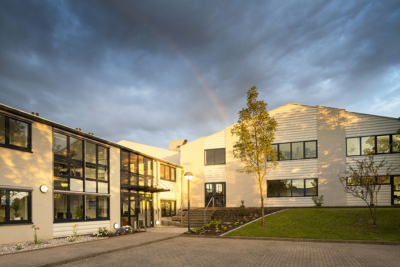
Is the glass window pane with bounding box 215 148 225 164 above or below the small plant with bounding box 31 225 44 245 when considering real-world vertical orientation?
above

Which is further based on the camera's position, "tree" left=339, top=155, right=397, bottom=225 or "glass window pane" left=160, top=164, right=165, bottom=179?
"glass window pane" left=160, top=164, right=165, bottom=179

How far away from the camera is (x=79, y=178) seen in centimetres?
1493

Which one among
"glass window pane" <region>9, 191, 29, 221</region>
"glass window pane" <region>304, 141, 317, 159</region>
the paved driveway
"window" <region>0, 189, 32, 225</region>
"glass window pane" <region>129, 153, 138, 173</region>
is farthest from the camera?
"glass window pane" <region>304, 141, 317, 159</region>

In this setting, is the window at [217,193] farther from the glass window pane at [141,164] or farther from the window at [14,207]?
the window at [14,207]

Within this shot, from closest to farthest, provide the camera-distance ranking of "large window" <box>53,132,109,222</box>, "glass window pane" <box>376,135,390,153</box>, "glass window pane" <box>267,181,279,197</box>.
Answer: "large window" <box>53,132,109,222</box>, "glass window pane" <box>376,135,390,153</box>, "glass window pane" <box>267,181,279,197</box>

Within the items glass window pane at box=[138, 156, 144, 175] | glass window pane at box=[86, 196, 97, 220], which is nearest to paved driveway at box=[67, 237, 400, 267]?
glass window pane at box=[86, 196, 97, 220]

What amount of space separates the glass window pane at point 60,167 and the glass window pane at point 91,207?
202 cm

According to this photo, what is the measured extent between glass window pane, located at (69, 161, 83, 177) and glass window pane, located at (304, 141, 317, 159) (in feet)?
52.9

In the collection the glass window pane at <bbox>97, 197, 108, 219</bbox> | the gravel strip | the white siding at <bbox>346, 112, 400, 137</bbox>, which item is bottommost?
the gravel strip

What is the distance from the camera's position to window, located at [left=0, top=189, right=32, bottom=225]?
436 inches

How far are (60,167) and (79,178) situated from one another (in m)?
1.32

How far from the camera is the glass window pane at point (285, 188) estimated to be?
75.7ft

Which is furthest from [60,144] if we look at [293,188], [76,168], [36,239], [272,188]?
[293,188]

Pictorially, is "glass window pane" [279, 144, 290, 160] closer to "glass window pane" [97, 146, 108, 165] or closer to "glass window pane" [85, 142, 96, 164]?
"glass window pane" [97, 146, 108, 165]
